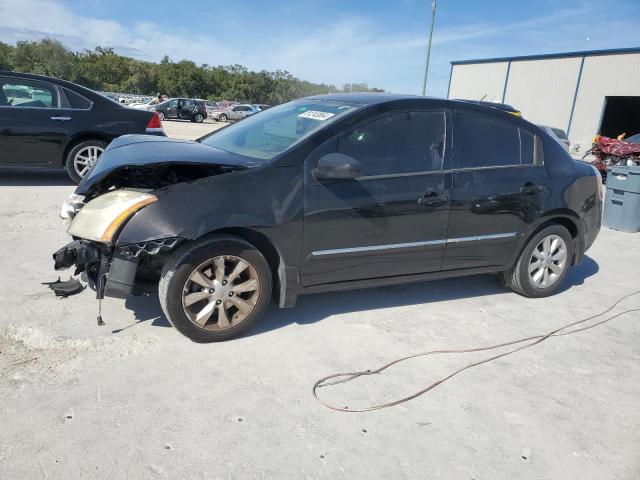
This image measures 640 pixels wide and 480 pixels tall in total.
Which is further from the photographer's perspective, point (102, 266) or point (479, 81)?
point (479, 81)

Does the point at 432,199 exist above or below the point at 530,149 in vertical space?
below

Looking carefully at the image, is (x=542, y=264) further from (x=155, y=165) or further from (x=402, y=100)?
(x=155, y=165)

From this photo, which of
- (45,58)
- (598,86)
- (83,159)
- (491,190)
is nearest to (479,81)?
(598,86)

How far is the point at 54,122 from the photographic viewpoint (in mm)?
7469

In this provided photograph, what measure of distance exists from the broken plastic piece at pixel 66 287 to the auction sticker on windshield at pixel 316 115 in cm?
224

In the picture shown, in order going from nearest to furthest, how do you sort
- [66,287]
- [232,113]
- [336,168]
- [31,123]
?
1. [336,168]
2. [66,287]
3. [31,123]
4. [232,113]

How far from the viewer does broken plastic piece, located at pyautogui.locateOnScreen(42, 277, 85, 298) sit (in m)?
3.93

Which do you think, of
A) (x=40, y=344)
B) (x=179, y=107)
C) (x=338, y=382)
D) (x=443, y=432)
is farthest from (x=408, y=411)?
(x=179, y=107)

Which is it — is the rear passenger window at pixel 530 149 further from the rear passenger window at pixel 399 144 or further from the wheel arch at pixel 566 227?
the rear passenger window at pixel 399 144

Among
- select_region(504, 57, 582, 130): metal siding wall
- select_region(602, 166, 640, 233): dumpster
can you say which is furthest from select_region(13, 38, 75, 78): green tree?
select_region(602, 166, 640, 233): dumpster

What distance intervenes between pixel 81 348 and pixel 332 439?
1.74 metres

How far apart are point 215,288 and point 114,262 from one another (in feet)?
2.10

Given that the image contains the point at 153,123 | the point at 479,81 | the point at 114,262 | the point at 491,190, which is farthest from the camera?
the point at 479,81

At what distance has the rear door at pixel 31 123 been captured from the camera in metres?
7.27
